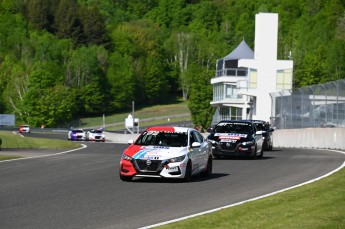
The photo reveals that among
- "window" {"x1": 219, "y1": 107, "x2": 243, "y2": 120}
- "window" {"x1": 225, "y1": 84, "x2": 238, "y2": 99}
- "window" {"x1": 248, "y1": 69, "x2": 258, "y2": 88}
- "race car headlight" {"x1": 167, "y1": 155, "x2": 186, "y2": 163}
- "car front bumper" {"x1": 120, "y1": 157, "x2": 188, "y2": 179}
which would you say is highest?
"window" {"x1": 248, "y1": 69, "x2": 258, "y2": 88}

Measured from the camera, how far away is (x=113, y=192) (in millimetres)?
19328

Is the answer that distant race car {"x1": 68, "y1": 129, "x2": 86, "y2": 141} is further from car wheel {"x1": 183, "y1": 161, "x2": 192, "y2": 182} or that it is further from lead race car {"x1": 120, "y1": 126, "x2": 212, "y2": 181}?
car wheel {"x1": 183, "y1": 161, "x2": 192, "y2": 182}

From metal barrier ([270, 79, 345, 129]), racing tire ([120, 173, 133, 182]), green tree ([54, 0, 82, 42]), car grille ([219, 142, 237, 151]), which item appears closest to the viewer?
racing tire ([120, 173, 133, 182])

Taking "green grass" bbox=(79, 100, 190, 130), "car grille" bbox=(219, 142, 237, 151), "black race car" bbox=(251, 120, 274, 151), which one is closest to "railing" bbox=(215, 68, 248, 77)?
"green grass" bbox=(79, 100, 190, 130)

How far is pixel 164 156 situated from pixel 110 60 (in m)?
158

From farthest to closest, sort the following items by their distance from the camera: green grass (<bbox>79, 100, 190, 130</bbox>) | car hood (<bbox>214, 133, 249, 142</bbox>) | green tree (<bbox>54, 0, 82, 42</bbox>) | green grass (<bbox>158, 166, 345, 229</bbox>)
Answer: green tree (<bbox>54, 0, 82, 42</bbox>) < green grass (<bbox>79, 100, 190, 130</bbox>) < car hood (<bbox>214, 133, 249, 142</bbox>) < green grass (<bbox>158, 166, 345, 229</bbox>)

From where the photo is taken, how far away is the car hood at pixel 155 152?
21.9 m

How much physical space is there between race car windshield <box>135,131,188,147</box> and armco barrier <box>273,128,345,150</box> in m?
23.1

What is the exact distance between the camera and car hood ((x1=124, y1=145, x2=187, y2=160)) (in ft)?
71.8

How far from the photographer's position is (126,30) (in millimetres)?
197250

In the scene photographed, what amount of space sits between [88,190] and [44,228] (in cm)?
610

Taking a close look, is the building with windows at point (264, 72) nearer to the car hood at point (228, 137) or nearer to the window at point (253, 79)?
the window at point (253, 79)

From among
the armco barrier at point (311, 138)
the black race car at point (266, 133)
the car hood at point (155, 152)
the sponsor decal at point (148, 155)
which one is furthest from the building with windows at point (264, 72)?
the sponsor decal at point (148, 155)

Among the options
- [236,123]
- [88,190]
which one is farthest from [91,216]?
[236,123]
